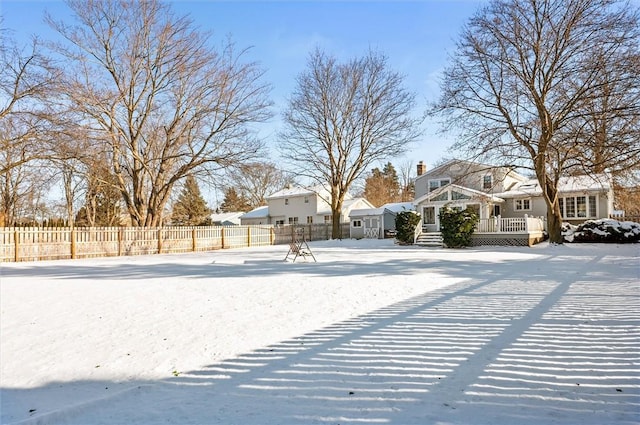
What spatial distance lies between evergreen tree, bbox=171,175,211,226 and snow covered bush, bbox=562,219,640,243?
35.2m

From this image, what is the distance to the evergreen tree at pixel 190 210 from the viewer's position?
148 ft

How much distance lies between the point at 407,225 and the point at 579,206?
11.2 m

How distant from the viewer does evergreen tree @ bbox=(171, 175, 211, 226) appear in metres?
45.2

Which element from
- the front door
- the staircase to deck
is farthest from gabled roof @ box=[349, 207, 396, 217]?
the staircase to deck

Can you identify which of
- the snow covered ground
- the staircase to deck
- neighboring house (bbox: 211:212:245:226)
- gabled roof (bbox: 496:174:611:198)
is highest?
gabled roof (bbox: 496:174:611:198)

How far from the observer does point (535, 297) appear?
6.97 metres

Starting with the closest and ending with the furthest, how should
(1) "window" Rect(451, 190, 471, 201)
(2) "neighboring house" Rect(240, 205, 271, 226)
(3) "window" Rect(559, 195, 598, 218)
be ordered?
(3) "window" Rect(559, 195, 598, 218), (1) "window" Rect(451, 190, 471, 201), (2) "neighboring house" Rect(240, 205, 271, 226)

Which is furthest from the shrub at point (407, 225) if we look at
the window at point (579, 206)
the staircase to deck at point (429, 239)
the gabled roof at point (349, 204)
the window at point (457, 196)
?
the gabled roof at point (349, 204)

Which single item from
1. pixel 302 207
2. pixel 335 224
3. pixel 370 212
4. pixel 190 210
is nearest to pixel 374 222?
pixel 370 212

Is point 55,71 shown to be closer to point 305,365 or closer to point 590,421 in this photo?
point 305,365

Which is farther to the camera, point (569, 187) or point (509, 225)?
point (569, 187)

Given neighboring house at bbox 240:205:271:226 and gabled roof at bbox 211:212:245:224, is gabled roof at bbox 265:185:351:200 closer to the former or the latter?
neighboring house at bbox 240:205:271:226

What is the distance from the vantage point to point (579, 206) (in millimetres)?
25109

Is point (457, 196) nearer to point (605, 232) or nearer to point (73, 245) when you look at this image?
point (605, 232)
